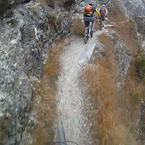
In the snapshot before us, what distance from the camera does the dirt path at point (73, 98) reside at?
7.20 metres

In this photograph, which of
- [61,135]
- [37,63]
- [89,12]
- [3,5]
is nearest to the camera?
[61,135]

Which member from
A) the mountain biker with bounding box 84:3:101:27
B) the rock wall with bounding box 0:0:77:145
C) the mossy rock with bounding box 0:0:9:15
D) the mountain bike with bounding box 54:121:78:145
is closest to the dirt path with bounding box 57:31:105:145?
the mountain bike with bounding box 54:121:78:145

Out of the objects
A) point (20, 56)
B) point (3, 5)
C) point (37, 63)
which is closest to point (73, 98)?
point (37, 63)

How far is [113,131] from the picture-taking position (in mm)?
Result: 7793

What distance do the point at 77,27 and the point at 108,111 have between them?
24.7 ft

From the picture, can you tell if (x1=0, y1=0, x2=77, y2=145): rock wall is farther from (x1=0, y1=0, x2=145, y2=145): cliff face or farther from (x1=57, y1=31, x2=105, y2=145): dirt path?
(x1=57, y1=31, x2=105, y2=145): dirt path

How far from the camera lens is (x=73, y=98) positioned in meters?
8.22

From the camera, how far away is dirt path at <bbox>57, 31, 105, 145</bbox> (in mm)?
7203

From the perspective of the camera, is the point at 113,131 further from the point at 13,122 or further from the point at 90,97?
the point at 13,122

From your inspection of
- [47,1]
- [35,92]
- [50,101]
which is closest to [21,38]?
[35,92]

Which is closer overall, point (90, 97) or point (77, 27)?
point (90, 97)

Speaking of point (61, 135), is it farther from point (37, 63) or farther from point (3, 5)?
point (3, 5)

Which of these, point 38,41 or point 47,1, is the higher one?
point 47,1

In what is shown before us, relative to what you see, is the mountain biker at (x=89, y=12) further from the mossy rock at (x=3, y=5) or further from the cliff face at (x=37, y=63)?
the mossy rock at (x=3, y=5)
